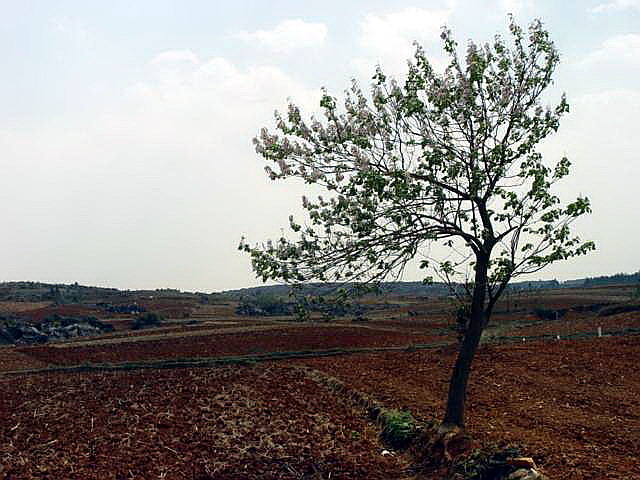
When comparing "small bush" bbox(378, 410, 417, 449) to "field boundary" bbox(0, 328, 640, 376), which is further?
"field boundary" bbox(0, 328, 640, 376)

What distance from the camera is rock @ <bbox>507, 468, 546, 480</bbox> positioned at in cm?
1110

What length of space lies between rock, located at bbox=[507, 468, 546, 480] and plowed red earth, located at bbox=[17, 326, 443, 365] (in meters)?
25.9

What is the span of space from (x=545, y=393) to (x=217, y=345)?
25.4m

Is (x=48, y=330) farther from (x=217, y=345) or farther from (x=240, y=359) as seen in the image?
(x=240, y=359)

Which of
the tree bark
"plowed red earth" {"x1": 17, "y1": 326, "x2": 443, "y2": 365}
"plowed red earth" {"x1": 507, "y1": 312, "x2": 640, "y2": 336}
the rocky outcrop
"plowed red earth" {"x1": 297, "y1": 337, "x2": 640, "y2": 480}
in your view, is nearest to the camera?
"plowed red earth" {"x1": 297, "y1": 337, "x2": 640, "y2": 480}

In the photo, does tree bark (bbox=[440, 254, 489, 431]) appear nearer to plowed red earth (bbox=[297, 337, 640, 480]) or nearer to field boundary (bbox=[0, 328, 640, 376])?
plowed red earth (bbox=[297, 337, 640, 480])

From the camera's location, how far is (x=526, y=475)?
11195 mm

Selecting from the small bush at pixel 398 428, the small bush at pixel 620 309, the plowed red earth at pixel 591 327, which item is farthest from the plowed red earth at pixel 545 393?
the small bush at pixel 620 309

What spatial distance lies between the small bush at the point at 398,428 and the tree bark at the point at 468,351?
1.32m

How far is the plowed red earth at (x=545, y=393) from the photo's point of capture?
1304cm

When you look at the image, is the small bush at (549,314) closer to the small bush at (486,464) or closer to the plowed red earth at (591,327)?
the plowed red earth at (591,327)

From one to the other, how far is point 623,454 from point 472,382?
1001 centimetres

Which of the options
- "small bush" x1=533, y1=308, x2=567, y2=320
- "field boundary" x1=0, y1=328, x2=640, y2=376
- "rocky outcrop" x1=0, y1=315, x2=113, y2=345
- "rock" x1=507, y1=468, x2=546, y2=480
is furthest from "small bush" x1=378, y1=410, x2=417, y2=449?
"rocky outcrop" x1=0, y1=315, x2=113, y2=345

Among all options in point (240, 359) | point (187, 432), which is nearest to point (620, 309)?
point (240, 359)
